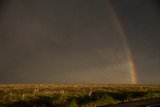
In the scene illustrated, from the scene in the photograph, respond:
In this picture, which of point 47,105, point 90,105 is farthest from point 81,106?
point 47,105

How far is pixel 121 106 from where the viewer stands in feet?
89.6

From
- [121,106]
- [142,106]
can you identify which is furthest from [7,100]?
[142,106]

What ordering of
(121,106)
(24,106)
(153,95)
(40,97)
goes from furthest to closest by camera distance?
(153,95) < (40,97) < (121,106) < (24,106)

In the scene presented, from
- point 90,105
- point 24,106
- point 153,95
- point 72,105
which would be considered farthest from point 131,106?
point 153,95

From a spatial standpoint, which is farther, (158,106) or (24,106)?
(158,106)

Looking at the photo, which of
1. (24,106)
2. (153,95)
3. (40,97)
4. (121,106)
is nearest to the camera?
(24,106)

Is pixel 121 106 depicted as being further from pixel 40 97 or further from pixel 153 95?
pixel 153 95

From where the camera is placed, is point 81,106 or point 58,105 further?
point 81,106

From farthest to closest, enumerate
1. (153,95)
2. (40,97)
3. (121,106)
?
(153,95) → (40,97) → (121,106)

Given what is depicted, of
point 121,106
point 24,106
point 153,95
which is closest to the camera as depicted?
point 24,106

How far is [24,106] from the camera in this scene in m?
25.4

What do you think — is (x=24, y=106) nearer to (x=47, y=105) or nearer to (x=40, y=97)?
(x=47, y=105)

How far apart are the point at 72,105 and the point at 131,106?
4820mm

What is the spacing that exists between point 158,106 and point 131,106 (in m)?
2.19
